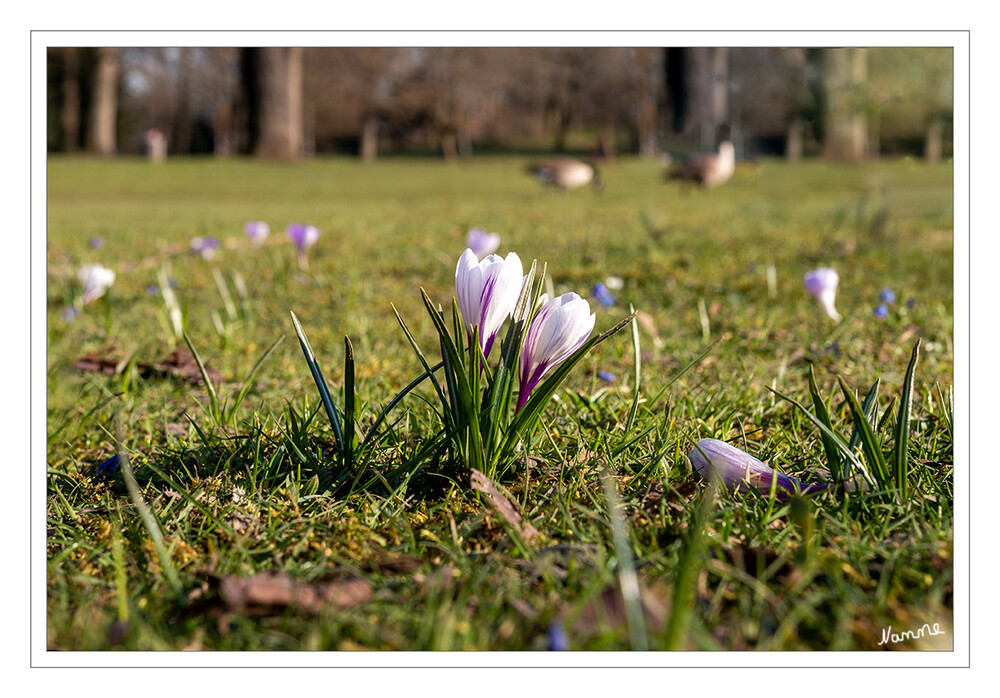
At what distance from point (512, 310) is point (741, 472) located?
1.67ft

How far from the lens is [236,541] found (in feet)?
4.51

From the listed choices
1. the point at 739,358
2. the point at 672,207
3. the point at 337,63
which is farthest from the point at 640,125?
the point at 739,358

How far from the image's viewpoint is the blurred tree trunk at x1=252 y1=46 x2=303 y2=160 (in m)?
20.5

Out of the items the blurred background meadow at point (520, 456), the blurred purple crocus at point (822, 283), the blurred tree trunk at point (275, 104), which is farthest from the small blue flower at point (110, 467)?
the blurred tree trunk at point (275, 104)

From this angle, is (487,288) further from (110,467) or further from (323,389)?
(110,467)

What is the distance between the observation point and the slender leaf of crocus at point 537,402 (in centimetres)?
135

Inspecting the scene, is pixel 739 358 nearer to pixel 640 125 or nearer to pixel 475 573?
pixel 475 573

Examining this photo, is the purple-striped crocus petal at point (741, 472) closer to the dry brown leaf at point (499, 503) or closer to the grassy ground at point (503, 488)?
the grassy ground at point (503, 488)

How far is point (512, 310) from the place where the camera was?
1405mm

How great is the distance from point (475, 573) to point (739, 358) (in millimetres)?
1626

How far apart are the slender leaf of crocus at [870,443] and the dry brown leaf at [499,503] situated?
0.56 m

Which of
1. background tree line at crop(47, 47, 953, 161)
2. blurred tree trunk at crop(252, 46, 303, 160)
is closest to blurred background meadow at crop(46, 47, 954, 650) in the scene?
background tree line at crop(47, 47, 953, 161)
